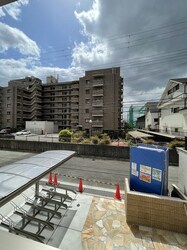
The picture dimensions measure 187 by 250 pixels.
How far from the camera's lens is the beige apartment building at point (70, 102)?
134 feet

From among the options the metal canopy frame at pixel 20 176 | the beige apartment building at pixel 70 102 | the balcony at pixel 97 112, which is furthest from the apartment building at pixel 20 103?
the metal canopy frame at pixel 20 176

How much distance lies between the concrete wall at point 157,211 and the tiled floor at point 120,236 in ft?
0.56

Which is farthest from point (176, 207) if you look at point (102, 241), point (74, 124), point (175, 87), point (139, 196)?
point (74, 124)

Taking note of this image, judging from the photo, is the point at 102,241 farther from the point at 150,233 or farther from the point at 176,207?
the point at 176,207

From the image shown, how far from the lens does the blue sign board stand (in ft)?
17.0

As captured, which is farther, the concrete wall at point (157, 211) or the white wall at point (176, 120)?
the white wall at point (176, 120)

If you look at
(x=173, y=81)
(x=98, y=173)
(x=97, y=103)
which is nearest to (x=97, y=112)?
(x=97, y=103)

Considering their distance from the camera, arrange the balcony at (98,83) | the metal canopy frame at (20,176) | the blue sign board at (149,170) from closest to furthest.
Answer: the metal canopy frame at (20,176), the blue sign board at (149,170), the balcony at (98,83)

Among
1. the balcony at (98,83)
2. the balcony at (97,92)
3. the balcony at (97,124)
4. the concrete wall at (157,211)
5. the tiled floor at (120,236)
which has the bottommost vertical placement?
the tiled floor at (120,236)

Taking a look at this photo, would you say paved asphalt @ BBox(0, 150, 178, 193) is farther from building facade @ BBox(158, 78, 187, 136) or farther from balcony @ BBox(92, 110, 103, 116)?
balcony @ BBox(92, 110, 103, 116)

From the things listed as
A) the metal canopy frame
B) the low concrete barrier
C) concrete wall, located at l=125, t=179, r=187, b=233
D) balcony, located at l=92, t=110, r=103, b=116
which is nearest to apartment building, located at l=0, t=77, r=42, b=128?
balcony, located at l=92, t=110, r=103, b=116

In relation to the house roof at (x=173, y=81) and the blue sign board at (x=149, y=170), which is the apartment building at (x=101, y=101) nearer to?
the house roof at (x=173, y=81)

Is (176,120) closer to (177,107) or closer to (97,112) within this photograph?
(177,107)

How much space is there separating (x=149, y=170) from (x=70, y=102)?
47.7m
